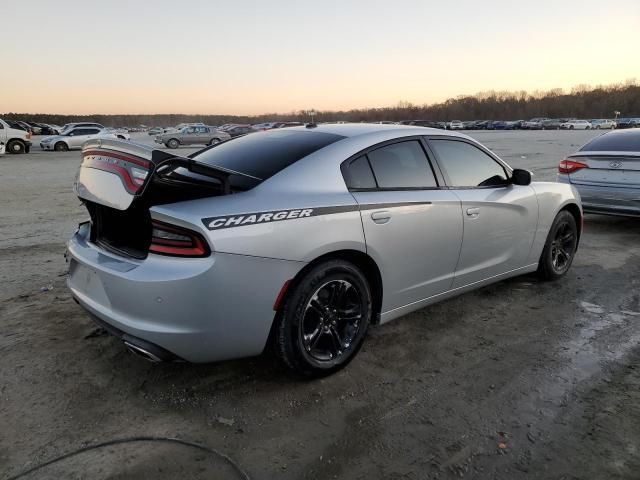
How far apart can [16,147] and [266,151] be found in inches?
1035

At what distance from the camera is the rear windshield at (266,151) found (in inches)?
127

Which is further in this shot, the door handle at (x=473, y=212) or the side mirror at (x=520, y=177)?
the side mirror at (x=520, y=177)

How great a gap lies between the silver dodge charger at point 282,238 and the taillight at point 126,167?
0.01 m

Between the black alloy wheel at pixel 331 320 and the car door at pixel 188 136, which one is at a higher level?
the car door at pixel 188 136

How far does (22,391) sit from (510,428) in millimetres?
2863

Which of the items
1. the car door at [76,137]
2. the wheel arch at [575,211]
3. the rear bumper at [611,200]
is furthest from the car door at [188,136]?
the wheel arch at [575,211]

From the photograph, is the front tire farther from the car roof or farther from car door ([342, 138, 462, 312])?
the car roof

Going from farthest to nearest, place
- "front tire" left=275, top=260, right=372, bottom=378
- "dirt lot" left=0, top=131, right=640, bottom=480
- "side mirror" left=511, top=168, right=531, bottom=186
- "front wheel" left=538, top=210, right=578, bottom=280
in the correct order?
"front wheel" left=538, top=210, right=578, bottom=280, "side mirror" left=511, top=168, right=531, bottom=186, "front tire" left=275, top=260, right=372, bottom=378, "dirt lot" left=0, top=131, right=640, bottom=480

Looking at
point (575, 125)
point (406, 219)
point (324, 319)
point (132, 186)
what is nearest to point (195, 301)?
point (132, 186)

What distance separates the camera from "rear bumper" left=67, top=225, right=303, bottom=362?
2.56 m

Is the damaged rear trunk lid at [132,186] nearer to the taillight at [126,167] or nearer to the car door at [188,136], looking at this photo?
the taillight at [126,167]

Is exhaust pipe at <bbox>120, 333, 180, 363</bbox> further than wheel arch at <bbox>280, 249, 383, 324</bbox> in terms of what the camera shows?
No

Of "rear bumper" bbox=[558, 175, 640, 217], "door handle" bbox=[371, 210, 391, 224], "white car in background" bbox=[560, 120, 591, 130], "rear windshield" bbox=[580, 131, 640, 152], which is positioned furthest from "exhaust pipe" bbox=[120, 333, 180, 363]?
"white car in background" bbox=[560, 120, 591, 130]

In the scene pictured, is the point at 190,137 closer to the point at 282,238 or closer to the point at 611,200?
the point at 611,200
